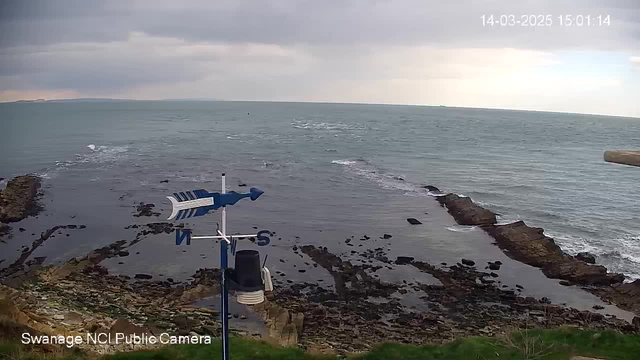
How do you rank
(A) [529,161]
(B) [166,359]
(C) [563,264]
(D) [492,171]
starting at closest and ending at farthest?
1. (B) [166,359]
2. (C) [563,264]
3. (D) [492,171]
4. (A) [529,161]

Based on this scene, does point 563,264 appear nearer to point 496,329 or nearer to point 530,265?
point 530,265

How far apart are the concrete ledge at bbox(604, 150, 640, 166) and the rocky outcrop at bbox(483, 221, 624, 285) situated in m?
10.7

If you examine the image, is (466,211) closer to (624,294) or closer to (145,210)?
(624,294)

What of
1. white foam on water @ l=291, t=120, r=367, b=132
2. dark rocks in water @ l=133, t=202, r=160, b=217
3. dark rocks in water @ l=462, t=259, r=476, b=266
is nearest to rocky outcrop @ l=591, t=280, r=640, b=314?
dark rocks in water @ l=462, t=259, r=476, b=266

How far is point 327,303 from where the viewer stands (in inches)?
393

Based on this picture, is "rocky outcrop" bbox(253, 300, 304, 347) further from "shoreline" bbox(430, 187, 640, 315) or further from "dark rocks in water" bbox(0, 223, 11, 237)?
"dark rocks in water" bbox(0, 223, 11, 237)

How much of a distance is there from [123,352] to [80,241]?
9.84 metres

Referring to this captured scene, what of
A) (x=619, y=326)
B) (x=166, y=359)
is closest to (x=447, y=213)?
(x=619, y=326)

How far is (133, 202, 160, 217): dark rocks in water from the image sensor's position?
1633 cm

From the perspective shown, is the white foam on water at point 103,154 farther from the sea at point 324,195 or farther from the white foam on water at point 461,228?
the white foam on water at point 461,228

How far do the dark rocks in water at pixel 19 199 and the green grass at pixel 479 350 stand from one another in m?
13.2

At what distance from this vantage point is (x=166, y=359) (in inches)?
188

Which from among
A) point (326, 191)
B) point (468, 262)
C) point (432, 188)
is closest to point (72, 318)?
point (468, 262)

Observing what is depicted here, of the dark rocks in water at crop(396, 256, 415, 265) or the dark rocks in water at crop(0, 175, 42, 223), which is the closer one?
the dark rocks in water at crop(396, 256, 415, 265)
